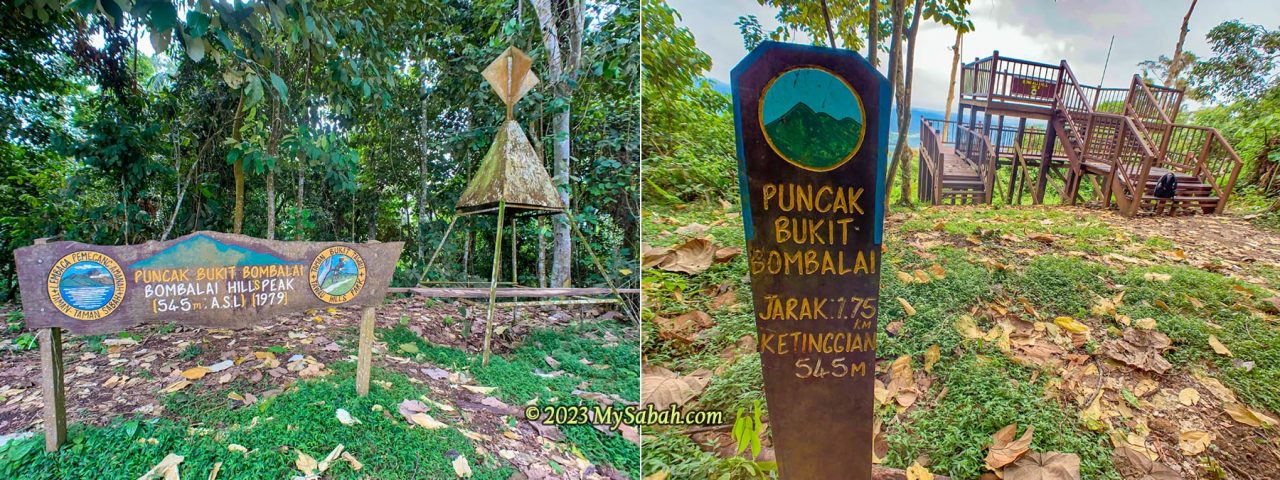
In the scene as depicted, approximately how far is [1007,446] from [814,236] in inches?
42.3

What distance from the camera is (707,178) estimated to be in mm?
2850

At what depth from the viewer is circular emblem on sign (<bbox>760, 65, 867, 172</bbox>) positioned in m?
1.01

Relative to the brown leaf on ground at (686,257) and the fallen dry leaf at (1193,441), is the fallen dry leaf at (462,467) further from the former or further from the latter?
the fallen dry leaf at (1193,441)

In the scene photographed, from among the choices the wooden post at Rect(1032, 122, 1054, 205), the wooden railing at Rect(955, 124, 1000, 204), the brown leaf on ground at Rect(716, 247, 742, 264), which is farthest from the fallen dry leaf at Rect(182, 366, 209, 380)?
the wooden post at Rect(1032, 122, 1054, 205)

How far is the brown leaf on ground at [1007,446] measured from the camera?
59.8 inches

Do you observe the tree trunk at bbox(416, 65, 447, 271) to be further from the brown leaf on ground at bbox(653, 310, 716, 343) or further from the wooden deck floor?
the wooden deck floor

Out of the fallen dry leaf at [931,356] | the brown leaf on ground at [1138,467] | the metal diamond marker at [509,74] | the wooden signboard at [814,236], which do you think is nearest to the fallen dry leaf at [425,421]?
the wooden signboard at [814,236]

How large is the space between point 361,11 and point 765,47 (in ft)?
11.0

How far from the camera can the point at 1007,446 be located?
5.14ft

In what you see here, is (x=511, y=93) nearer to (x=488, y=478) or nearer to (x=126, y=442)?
(x=488, y=478)

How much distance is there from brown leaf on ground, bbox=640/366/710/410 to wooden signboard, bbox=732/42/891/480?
1.83ft

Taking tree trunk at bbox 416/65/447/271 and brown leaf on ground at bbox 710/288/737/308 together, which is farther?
tree trunk at bbox 416/65/447/271

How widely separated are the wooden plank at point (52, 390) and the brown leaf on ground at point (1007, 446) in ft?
9.22

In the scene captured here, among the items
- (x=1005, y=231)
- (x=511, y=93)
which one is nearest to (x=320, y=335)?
(x=511, y=93)
